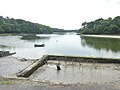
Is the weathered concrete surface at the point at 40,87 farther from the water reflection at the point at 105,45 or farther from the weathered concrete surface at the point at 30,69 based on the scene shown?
the water reflection at the point at 105,45

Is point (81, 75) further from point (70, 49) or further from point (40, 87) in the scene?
point (70, 49)

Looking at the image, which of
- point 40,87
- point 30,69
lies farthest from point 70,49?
point 40,87

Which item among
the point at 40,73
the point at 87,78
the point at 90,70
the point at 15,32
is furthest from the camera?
the point at 15,32

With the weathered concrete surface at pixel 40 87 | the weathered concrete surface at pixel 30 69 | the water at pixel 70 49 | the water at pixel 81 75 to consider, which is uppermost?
the weathered concrete surface at pixel 40 87

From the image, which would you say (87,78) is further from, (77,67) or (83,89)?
(83,89)

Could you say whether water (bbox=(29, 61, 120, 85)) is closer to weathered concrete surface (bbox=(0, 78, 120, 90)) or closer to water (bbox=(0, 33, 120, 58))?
weathered concrete surface (bbox=(0, 78, 120, 90))

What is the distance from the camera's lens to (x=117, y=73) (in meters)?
18.9

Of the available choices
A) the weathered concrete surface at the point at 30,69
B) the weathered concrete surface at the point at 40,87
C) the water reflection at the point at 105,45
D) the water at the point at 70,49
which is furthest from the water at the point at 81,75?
the water reflection at the point at 105,45

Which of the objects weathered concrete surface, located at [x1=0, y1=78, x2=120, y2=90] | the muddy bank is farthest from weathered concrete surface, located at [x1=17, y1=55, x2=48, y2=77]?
weathered concrete surface, located at [x1=0, y1=78, x2=120, y2=90]

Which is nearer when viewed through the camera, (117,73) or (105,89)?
(105,89)

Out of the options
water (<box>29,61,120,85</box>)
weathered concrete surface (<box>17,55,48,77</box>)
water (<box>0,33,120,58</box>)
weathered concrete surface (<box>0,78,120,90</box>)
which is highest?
weathered concrete surface (<box>0,78,120,90</box>)

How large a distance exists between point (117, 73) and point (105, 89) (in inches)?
343

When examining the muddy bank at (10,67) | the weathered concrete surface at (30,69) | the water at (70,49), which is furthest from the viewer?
the water at (70,49)

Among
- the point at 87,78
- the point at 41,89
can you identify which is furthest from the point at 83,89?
the point at 87,78
